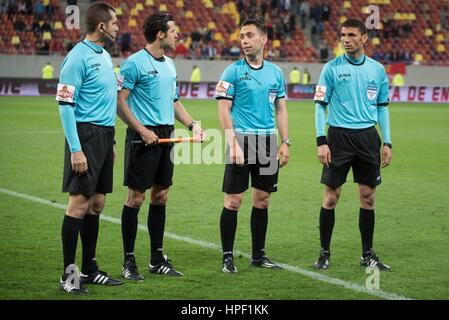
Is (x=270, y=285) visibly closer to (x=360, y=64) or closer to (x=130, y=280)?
(x=130, y=280)

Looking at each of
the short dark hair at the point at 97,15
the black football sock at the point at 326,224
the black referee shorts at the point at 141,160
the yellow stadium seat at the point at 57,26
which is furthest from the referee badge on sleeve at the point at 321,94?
the yellow stadium seat at the point at 57,26

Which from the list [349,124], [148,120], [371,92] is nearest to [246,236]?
[349,124]

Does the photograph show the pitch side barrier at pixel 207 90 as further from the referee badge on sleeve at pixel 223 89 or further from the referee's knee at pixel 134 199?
the referee's knee at pixel 134 199

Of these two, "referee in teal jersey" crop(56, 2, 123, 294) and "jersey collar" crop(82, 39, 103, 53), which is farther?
"jersey collar" crop(82, 39, 103, 53)

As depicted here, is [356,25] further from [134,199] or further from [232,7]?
[232,7]

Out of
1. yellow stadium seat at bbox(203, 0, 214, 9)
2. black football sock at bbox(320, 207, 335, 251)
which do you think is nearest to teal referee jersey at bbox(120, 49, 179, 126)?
black football sock at bbox(320, 207, 335, 251)

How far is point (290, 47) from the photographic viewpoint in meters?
41.9

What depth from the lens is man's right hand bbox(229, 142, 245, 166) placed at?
285 inches

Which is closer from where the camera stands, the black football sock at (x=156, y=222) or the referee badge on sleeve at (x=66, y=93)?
the referee badge on sleeve at (x=66, y=93)

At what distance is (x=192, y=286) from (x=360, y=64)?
101 inches

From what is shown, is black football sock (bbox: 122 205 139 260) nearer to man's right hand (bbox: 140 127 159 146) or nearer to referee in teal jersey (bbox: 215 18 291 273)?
man's right hand (bbox: 140 127 159 146)

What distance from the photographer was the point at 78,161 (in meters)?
6.21

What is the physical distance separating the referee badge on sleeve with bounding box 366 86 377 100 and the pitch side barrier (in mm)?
27842

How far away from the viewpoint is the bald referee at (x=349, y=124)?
7.50 metres
